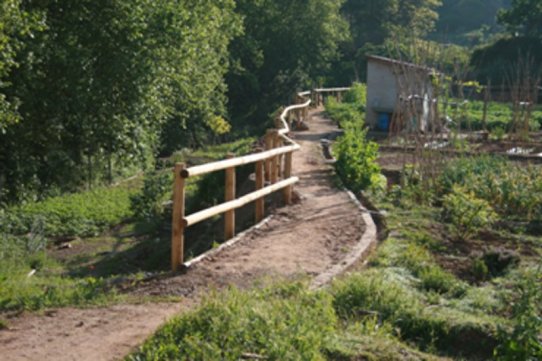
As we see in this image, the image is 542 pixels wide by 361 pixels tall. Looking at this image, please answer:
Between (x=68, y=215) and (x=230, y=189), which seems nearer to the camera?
(x=230, y=189)

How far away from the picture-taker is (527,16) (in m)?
40.8

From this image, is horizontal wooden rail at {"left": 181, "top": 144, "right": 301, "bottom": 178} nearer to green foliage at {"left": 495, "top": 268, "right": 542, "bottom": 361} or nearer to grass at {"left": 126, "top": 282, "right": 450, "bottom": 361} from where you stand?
grass at {"left": 126, "top": 282, "right": 450, "bottom": 361}

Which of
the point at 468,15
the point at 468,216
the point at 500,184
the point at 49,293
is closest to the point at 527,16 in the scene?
the point at 468,15

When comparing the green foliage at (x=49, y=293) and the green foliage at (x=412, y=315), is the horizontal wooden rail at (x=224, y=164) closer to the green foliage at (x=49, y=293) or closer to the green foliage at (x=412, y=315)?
the green foliage at (x=49, y=293)

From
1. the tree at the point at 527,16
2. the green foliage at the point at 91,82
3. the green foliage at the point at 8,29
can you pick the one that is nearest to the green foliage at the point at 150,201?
the green foliage at the point at 91,82

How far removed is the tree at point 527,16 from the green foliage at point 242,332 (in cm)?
3775

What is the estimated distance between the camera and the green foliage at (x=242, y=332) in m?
5.21

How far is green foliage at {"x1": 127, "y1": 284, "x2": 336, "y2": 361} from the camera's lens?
5.21m

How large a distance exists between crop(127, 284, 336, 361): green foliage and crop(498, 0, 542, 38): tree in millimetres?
37754

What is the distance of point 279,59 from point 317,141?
18641 millimetres

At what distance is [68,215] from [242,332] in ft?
40.3

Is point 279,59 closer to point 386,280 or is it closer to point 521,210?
point 521,210

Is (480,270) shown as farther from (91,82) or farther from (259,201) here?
(91,82)

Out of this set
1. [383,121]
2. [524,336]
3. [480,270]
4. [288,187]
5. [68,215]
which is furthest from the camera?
[383,121]
